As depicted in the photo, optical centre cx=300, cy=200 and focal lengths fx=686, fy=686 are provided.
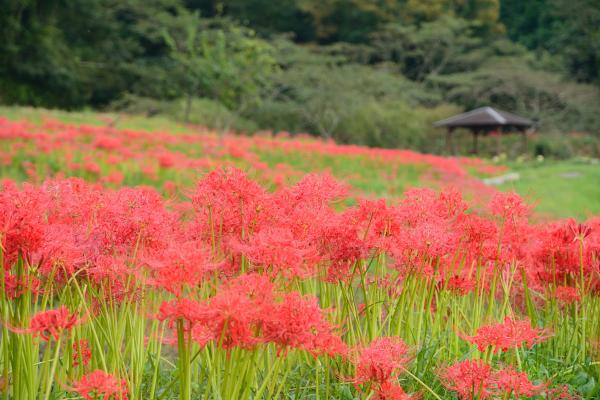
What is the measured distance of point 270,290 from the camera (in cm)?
161

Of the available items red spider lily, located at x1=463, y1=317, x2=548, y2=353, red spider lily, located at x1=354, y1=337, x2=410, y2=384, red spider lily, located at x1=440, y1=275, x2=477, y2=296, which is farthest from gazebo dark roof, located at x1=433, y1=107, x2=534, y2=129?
red spider lily, located at x1=354, y1=337, x2=410, y2=384

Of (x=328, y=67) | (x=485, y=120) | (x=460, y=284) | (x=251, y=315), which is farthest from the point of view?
(x=328, y=67)

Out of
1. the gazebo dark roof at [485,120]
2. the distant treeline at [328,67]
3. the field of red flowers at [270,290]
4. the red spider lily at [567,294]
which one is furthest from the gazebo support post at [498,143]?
the red spider lily at [567,294]

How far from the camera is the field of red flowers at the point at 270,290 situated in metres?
1.67

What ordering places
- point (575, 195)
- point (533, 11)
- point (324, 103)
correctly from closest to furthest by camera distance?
point (575, 195)
point (324, 103)
point (533, 11)

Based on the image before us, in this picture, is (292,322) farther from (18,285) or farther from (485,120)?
(485,120)

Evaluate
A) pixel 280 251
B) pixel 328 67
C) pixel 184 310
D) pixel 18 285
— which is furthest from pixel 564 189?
pixel 328 67

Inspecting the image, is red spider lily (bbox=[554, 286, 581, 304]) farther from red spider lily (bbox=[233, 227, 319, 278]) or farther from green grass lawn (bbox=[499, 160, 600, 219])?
green grass lawn (bbox=[499, 160, 600, 219])

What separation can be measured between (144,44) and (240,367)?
36.8 meters

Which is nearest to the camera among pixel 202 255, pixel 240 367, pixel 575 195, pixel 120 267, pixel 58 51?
pixel 202 255

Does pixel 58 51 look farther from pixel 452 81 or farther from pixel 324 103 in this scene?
pixel 452 81

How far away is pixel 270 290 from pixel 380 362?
1.28 ft

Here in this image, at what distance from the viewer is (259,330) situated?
5.34 feet

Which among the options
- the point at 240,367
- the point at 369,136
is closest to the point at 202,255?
the point at 240,367
